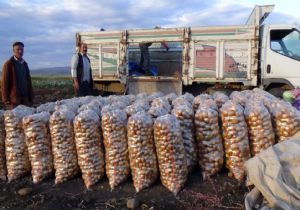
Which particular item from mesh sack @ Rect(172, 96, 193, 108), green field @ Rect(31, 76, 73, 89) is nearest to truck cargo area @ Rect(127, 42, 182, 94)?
mesh sack @ Rect(172, 96, 193, 108)

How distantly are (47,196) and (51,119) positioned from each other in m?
0.76

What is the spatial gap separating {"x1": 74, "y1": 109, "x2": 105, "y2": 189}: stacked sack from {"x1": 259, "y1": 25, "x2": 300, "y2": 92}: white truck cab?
7.53 metres

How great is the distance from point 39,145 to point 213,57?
757 centimetres

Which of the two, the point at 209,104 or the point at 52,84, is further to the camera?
the point at 52,84

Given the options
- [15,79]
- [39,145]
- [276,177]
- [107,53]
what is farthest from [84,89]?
[276,177]

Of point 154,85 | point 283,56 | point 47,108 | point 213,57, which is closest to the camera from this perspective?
point 47,108

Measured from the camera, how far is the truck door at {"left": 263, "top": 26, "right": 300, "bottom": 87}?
10242 millimetres

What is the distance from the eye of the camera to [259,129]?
12.0ft

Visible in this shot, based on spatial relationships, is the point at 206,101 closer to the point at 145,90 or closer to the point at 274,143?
the point at 274,143

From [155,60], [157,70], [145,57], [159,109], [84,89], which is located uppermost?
[145,57]

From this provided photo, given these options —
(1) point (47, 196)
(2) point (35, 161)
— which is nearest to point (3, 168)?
(2) point (35, 161)

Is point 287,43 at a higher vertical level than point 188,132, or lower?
higher

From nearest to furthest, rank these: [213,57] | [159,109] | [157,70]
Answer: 1. [159,109]
2. [213,57]
3. [157,70]

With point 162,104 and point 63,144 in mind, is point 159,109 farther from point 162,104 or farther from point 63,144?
point 63,144
